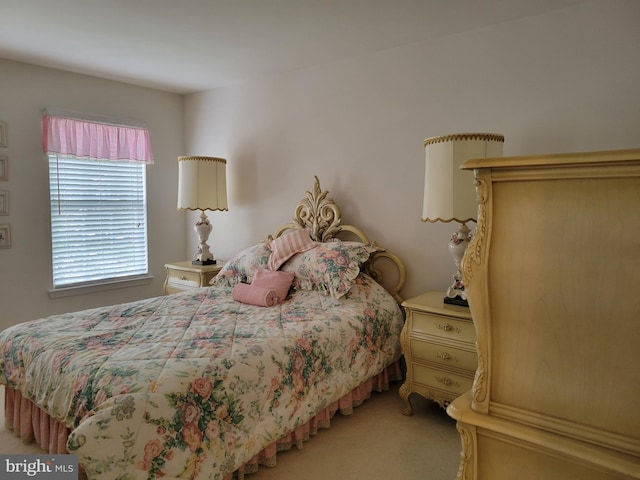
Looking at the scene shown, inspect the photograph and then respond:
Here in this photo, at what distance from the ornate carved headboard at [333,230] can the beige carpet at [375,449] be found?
862mm

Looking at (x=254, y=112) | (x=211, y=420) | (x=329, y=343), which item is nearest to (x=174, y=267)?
(x=254, y=112)

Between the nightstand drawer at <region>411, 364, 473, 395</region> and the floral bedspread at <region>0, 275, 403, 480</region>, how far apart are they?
253 mm

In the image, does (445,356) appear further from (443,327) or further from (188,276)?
(188,276)

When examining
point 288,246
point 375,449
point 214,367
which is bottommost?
point 375,449

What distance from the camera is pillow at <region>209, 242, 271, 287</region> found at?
10.4ft

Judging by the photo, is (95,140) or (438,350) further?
(95,140)

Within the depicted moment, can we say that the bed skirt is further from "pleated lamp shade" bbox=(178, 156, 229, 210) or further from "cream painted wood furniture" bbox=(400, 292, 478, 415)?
"pleated lamp shade" bbox=(178, 156, 229, 210)

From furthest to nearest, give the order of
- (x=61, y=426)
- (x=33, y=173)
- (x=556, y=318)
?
(x=33, y=173), (x=61, y=426), (x=556, y=318)

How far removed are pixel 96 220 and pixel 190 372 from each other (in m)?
2.80

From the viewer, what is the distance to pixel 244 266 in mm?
3238

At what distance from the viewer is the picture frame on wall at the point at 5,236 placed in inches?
130

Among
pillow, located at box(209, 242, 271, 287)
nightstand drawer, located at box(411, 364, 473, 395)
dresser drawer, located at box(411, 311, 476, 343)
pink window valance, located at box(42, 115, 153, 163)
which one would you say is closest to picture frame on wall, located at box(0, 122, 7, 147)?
pink window valance, located at box(42, 115, 153, 163)

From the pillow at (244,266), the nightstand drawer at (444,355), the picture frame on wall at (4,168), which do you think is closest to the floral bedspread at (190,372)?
the nightstand drawer at (444,355)

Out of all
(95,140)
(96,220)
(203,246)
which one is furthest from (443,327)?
(95,140)
